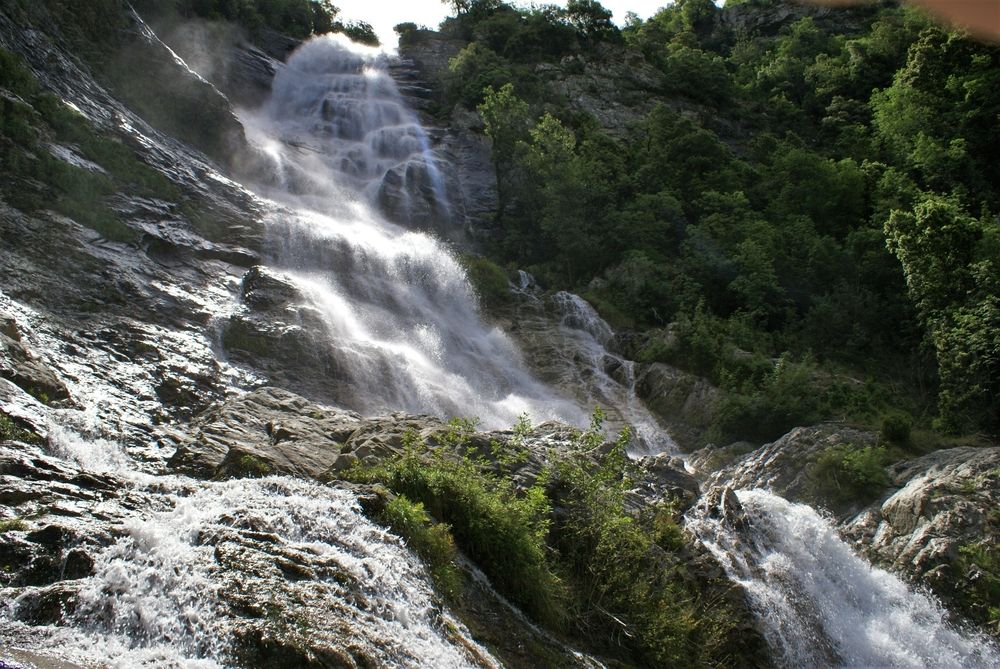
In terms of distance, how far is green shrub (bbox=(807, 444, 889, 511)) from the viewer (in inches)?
622

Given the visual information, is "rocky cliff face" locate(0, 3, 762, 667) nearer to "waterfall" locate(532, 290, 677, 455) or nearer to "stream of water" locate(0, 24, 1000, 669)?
"stream of water" locate(0, 24, 1000, 669)

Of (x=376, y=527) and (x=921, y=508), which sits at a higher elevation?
(x=921, y=508)

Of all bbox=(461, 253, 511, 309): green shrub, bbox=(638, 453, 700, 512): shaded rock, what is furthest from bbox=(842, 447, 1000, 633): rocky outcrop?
bbox=(461, 253, 511, 309): green shrub

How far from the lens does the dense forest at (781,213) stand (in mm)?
21172

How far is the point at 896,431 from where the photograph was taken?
1730 centimetres

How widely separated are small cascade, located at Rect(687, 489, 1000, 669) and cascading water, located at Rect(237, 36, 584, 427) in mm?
6662

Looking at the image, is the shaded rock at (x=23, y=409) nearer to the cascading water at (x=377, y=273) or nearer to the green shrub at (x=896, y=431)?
the cascading water at (x=377, y=273)

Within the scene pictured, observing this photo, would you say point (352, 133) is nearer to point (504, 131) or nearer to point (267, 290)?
point (504, 131)

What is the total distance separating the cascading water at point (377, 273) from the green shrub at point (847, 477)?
5.96 m

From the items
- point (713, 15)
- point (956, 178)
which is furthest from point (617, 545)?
point (713, 15)

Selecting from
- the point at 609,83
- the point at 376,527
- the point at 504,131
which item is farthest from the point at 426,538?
the point at 609,83

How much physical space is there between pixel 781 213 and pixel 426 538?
29.3 meters

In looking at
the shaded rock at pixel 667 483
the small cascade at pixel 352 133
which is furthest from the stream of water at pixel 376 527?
the shaded rock at pixel 667 483

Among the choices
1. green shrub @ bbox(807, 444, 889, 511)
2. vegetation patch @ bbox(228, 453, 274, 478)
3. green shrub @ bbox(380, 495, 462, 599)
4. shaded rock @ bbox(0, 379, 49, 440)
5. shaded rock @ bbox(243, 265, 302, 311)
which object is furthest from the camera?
shaded rock @ bbox(243, 265, 302, 311)
